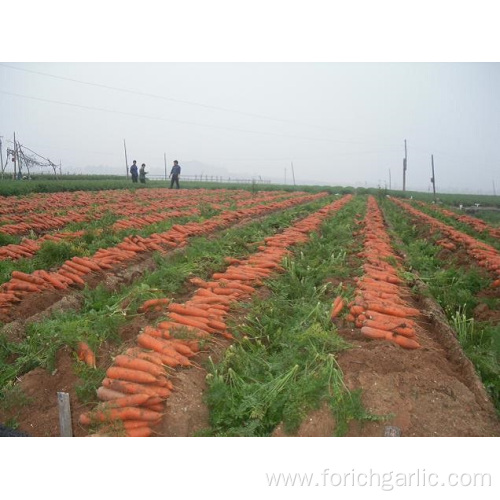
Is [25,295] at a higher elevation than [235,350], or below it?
higher

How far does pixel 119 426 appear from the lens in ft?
9.39

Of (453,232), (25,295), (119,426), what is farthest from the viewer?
(453,232)

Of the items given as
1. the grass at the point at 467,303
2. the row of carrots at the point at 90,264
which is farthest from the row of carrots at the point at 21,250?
the grass at the point at 467,303

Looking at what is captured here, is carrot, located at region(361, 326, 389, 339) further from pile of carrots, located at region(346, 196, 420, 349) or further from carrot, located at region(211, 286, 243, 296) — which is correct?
carrot, located at region(211, 286, 243, 296)

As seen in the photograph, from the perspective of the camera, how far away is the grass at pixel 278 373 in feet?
9.83

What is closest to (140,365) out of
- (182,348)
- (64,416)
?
(182,348)

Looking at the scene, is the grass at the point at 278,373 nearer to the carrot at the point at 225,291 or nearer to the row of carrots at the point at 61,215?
the carrot at the point at 225,291

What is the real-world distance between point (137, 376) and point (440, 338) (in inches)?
125

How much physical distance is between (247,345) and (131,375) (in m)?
1.30

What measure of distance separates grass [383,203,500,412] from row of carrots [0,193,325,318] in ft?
15.1

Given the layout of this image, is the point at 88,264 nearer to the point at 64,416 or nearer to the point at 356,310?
the point at 64,416

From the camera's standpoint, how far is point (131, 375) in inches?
125

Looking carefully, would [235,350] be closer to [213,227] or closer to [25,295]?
[25,295]
